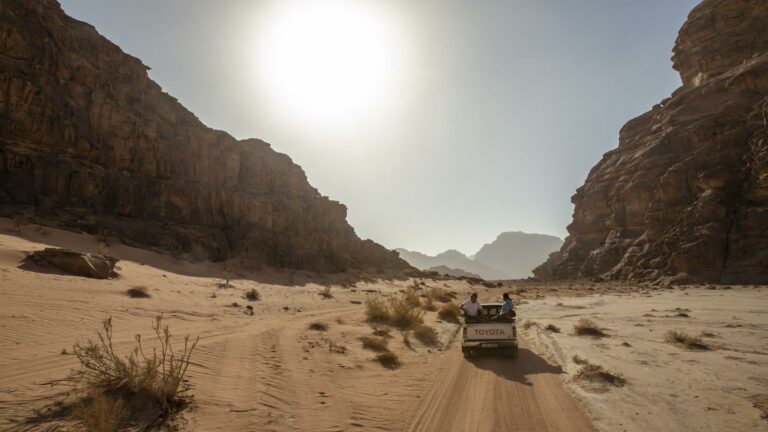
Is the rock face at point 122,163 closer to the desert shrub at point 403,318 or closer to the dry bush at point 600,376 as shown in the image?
the desert shrub at point 403,318

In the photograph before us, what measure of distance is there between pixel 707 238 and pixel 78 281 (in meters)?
54.7

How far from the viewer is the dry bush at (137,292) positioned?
15062 mm

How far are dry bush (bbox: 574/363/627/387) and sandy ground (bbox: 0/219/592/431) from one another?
0.58m

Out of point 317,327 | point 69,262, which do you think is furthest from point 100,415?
point 69,262

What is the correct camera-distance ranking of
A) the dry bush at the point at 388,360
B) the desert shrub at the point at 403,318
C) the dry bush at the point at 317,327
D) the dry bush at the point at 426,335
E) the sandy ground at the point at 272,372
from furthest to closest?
the desert shrub at the point at 403,318, the dry bush at the point at 317,327, the dry bush at the point at 426,335, the dry bush at the point at 388,360, the sandy ground at the point at 272,372

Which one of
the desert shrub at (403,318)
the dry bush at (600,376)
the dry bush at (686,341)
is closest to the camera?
the dry bush at (600,376)

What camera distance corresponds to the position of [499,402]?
6.83 m

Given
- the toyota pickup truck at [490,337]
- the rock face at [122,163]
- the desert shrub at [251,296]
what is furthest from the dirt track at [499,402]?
the rock face at [122,163]

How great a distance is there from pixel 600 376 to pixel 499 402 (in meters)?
2.71

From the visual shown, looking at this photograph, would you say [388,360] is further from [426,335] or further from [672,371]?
[672,371]

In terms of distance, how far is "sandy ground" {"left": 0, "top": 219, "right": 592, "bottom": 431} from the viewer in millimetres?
5578

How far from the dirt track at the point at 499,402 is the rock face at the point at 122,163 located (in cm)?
3169

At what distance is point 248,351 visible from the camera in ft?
30.8

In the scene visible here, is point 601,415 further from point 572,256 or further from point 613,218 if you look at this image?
point 572,256
